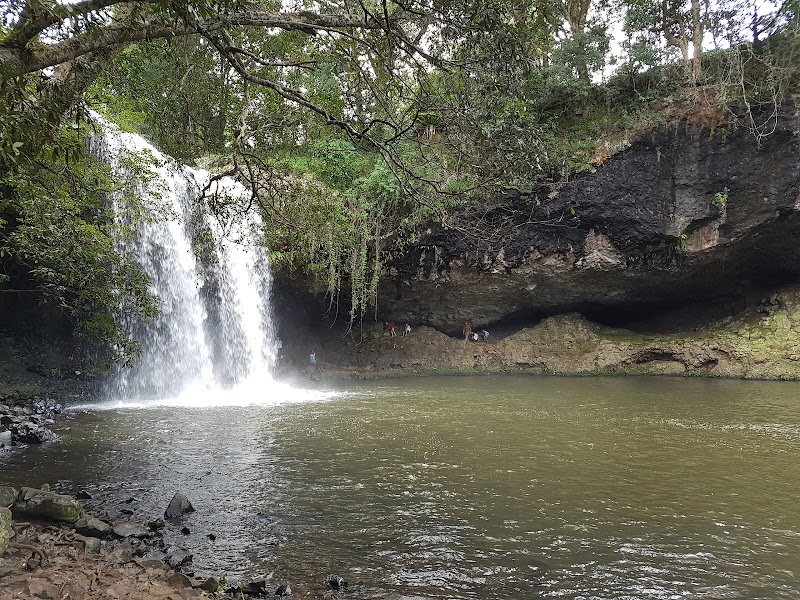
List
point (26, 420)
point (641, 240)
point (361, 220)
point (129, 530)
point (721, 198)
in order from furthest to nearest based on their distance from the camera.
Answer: point (361, 220)
point (641, 240)
point (721, 198)
point (26, 420)
point (129, 530)

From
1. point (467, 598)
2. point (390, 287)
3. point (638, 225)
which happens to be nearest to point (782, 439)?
point (467, 598)

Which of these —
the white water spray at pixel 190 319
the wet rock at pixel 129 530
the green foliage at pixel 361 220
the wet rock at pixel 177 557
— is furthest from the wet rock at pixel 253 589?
the green foliage at pixel 361 220

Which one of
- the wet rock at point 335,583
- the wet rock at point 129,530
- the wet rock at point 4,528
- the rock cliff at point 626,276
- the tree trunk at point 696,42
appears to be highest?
the tree trunk at point 696,42

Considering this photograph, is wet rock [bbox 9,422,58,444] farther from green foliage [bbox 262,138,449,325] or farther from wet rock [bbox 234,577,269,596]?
green foliage [bbox 262,138,449,325]

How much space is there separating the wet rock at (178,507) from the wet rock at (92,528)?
0.54 m

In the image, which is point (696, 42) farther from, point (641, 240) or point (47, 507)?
point (47, 507)

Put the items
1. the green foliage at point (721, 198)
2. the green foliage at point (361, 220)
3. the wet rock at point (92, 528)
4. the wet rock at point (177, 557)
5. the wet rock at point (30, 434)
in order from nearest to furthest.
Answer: the wet rock at point (177, 557)
the wet rock at point (92, 528)
the wet rock at point (30, 434)
the green foliage at point (721, 198)
the green foliage at point (361, 220)

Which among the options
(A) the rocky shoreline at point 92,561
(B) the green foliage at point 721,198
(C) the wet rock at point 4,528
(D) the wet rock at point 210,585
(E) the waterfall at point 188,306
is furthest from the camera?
(B) the green foliage at point 721,198

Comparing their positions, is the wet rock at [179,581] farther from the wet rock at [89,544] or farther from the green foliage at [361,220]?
the green foliage at [361,220]

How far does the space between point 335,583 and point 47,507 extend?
8.37 ft

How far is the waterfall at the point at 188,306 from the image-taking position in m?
13.6

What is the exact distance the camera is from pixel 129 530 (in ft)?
13.9

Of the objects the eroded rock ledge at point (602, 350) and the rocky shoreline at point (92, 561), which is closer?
the rocky shoreline at point (92, 561)

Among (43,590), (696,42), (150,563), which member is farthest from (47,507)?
(696,42)
